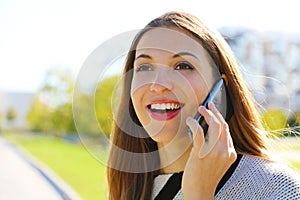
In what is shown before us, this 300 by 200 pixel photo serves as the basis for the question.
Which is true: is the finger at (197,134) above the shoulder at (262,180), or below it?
above

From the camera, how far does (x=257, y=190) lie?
4.64 ft

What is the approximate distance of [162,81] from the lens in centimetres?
142

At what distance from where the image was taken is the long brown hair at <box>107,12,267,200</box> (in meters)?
1.53

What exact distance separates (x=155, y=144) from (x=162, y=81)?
381mm

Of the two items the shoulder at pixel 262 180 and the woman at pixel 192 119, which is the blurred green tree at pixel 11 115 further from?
the shoulder at pixel 262 180

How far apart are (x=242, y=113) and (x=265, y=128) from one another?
0.18 meters

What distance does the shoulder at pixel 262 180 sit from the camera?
1.37 m

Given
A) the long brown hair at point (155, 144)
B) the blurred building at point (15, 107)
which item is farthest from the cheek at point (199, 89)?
the blurred building at point (15, 107)

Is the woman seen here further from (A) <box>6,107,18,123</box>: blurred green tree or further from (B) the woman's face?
(A) <box>6,107,18,123</box>: blurred green tree

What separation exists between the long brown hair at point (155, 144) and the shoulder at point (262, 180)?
73 mm

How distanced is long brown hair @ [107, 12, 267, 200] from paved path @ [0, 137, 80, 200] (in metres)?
7.94

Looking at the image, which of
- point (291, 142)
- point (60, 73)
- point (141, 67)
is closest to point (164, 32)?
point (141, 67)

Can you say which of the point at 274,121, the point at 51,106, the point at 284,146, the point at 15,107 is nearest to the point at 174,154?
the point at 284,146

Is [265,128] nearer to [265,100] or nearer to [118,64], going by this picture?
[265,100]
